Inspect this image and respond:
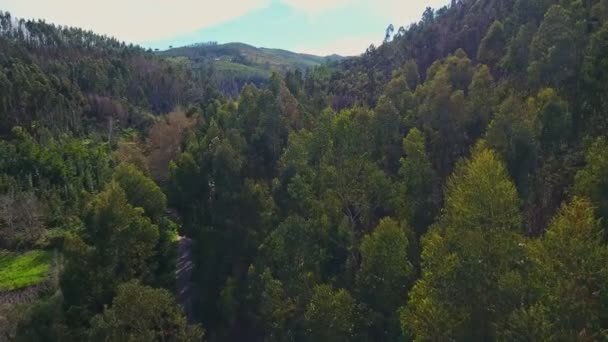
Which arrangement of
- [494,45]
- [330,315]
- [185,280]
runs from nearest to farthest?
[330,315] → [185,280] → [494,45]

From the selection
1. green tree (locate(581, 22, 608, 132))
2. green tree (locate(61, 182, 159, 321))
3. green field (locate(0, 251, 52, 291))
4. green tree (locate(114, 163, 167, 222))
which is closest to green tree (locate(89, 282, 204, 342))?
green tree (locate(61, 182, 159, 321))

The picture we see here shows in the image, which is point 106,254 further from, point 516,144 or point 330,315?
point 516,144

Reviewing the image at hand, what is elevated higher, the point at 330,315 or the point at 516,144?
the point at 516,144

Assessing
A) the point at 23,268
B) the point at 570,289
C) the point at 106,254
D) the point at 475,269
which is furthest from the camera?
the point at 23,268

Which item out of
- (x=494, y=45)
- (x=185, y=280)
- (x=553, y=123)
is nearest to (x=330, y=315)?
(x=185, y=280)

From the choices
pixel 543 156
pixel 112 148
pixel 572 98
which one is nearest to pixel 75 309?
pixel 543 156

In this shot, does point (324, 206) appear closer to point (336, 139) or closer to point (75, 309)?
point (336, 139)
